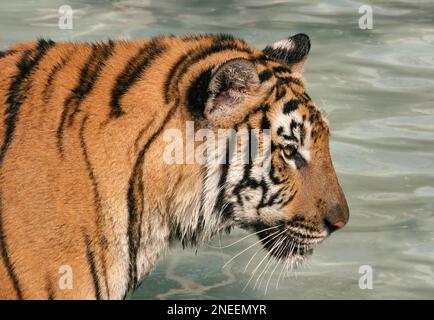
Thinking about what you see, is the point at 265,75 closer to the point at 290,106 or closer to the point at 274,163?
the point at 290,106

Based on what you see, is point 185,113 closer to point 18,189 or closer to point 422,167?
point 18,189

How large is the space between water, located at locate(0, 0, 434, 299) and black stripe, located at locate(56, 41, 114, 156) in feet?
6.02

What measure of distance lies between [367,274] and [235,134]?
2139 millimetres

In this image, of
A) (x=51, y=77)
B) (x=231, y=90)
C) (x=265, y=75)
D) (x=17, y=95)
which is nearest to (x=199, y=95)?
(x=231, y=90)

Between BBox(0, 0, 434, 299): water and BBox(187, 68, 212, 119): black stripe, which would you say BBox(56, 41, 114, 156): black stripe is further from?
BBox(0, 0, 434, 299): water

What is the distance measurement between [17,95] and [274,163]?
0.99 meters

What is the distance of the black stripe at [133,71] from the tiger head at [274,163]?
296 millimetres

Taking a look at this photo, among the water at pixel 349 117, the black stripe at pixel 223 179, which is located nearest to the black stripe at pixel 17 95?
the black stripe at pixel 223 179

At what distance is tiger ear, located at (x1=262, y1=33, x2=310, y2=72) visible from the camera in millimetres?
4875

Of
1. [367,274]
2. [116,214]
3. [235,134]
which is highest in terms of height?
[235,134]

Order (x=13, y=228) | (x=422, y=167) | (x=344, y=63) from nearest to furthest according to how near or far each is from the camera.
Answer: (x=13, y=228)
(x=422, y=167)
(x=344, y=63)

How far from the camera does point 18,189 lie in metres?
4.31

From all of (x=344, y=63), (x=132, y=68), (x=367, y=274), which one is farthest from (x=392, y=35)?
(x=132, y=68)

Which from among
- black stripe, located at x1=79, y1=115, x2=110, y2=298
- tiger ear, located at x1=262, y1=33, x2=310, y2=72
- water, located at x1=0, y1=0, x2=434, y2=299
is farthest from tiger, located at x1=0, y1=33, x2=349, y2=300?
water, located at x1=0, y1=0, x2=434, y2=299
